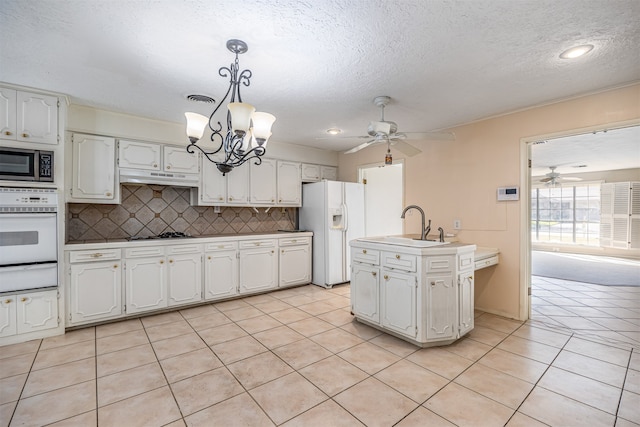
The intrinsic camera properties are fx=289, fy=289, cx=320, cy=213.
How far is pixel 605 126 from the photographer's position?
2.77 meters

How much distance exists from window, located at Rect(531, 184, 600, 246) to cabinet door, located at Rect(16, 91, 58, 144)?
11.3 meters

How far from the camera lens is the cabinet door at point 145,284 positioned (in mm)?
3291

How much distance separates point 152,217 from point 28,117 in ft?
5.22

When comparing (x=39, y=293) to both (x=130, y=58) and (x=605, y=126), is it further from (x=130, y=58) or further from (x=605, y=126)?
(x=605, y=126)

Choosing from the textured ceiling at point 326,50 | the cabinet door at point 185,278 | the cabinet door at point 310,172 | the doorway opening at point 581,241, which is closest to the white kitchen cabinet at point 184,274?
the cabinet door at point 185,278

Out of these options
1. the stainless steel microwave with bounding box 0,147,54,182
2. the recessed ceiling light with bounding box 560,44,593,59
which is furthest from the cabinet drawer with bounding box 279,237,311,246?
the recessed ceiling light with bounding box 560,44,593,59

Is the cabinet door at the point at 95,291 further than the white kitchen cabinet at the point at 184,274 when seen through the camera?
No

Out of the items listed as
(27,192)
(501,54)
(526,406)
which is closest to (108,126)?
(27,192)

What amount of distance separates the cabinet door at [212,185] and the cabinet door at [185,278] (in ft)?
2.63

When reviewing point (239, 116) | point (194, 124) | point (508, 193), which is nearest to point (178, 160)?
point (194, 124)

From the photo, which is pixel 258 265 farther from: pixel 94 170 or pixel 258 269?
pixel 94 170

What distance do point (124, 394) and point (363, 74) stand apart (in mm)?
2992

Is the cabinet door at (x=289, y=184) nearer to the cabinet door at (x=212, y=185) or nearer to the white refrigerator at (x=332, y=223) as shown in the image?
the white refrigerator at (x=332, y=223)

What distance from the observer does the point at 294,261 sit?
4.64 m
